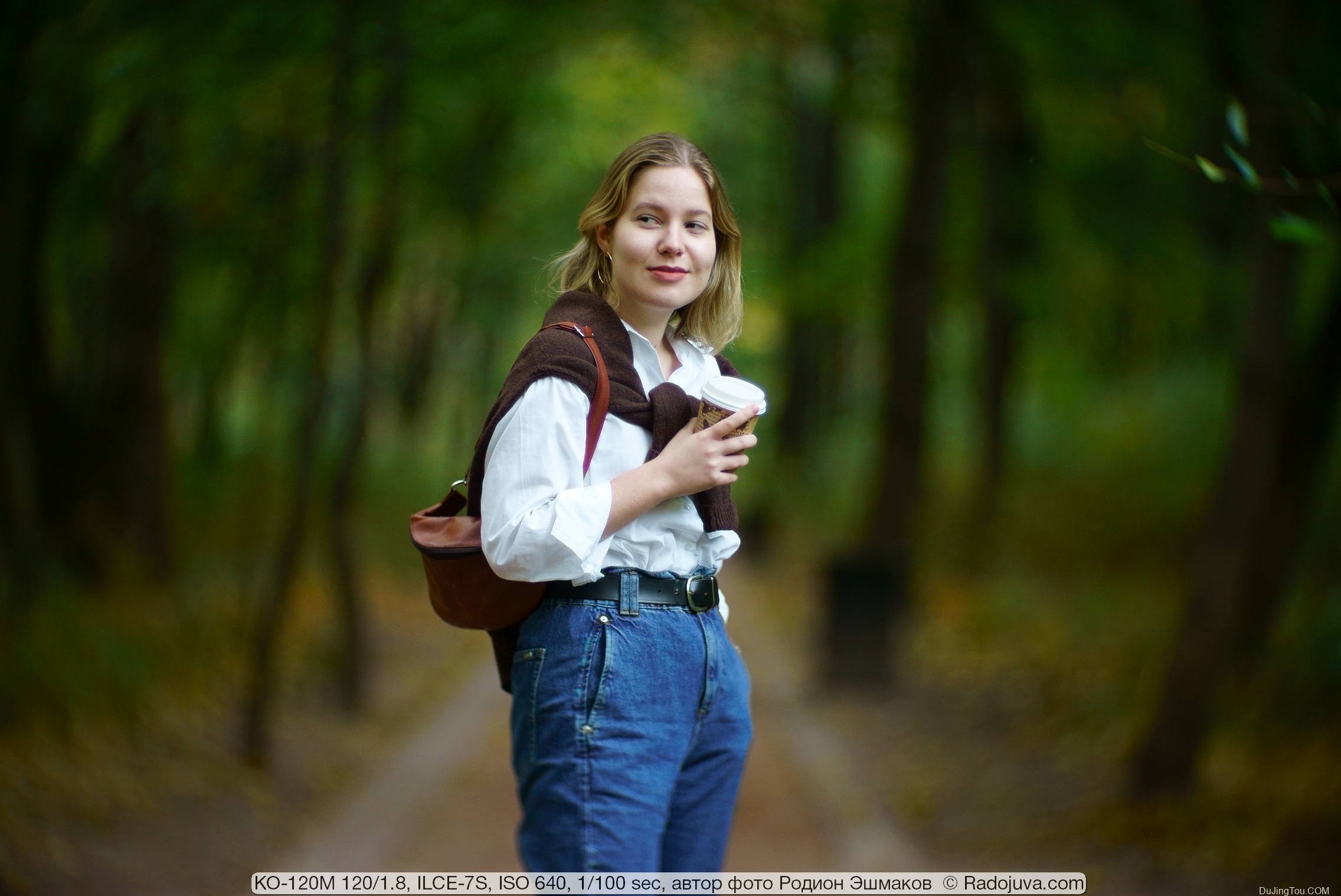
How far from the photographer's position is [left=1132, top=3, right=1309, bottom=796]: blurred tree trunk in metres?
5.09

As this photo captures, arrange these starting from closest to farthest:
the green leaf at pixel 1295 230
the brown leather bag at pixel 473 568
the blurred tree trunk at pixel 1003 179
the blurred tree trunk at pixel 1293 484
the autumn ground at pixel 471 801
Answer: the brown leather bag at pixel 473 568
the green leaf at pixel 1295 230
the autumn ground at pixel 471 801
the blurred tree trunk at pixel 1293 484
the blurred tree trunk at pixel 1003 179

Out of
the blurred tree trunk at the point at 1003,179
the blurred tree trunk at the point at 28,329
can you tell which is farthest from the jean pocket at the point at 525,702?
the blurred tree trunk at the point at 1003,179

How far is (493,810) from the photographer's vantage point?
6.28m

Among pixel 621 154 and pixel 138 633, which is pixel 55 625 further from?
pixel 621 154

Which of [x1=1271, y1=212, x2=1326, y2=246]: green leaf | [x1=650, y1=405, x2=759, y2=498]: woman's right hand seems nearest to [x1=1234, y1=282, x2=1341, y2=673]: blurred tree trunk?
[x1=1271, y1=212, x2=1326, y2=246]: green leaf

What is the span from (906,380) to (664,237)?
7.63 meters

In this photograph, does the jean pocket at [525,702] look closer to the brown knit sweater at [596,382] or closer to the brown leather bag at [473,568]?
the brown leather bag at [473,568]

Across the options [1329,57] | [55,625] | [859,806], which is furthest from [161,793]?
[1329,57]

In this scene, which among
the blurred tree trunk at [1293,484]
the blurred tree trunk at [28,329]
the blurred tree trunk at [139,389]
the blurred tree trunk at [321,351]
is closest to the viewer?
the blurred tree trunk at [28,329]

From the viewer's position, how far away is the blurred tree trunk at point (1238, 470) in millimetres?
5094

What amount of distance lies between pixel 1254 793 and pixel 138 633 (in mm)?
6355

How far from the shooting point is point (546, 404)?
6.56 feet

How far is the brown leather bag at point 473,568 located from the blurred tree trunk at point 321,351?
415cm

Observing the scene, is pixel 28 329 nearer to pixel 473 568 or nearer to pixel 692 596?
pixel 473 568
